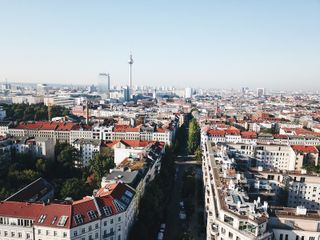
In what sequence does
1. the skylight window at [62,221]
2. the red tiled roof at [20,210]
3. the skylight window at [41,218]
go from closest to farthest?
the skylight window at [62,221] → the skylight window at [41,218] → the red tiled roof at [20,210]

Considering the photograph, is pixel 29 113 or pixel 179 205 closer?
pixel 179 205

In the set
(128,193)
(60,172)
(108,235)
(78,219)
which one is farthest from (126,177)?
(60,172)

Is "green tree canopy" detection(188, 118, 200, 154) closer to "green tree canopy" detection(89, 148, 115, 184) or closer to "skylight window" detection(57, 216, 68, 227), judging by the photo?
"green tree canopy" detection(89, 148, 115, 184)

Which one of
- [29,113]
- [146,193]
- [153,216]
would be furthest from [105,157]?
[29,113]

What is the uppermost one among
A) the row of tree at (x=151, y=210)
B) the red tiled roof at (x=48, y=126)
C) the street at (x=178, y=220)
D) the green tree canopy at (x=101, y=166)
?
the red tiled roof at (x=48, y=126)

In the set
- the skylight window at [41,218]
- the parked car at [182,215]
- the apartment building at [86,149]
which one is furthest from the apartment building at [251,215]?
the apartment building at [86,149]

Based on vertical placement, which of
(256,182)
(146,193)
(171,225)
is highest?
(256,182)

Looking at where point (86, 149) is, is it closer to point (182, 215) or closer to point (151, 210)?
point (182, 215)

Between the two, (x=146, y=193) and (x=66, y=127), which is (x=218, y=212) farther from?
(x=66, y=127)

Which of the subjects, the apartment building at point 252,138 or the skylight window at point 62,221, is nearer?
the skylight window at point 62,221

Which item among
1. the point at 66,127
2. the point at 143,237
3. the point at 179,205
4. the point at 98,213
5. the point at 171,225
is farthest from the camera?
the point at 66,127

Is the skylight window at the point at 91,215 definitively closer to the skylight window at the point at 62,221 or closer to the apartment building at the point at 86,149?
the skylight window at the point at 62,221
